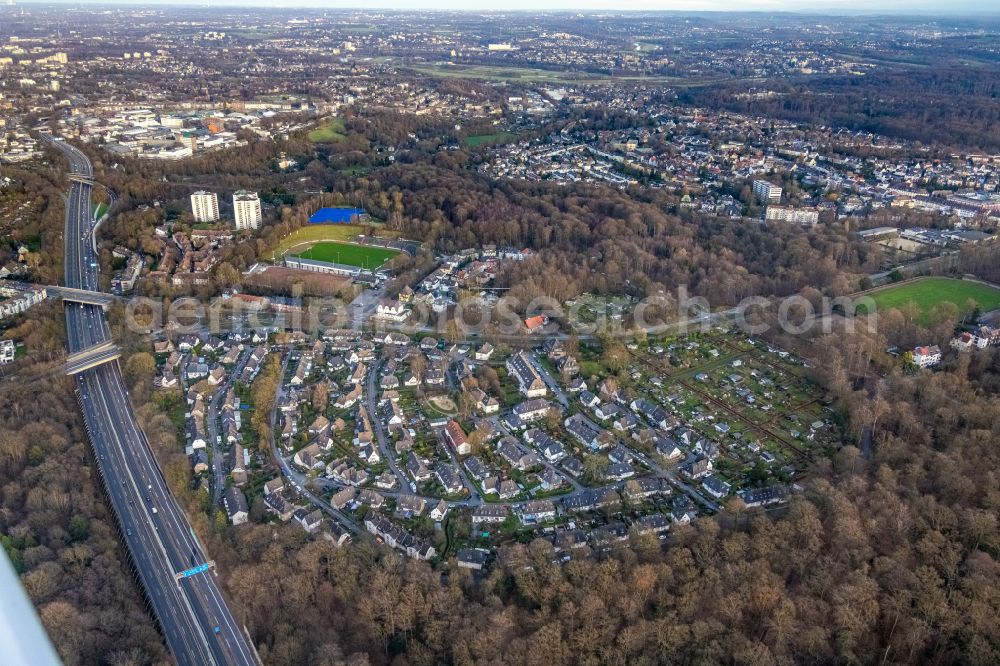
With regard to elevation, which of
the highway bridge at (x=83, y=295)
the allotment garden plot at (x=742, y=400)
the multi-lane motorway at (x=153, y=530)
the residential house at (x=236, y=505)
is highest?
the highway bridge at (x=83, y=295)

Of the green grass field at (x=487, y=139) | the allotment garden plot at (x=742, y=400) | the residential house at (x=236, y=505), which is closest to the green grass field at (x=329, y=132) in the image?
the green grass field at (x=487, y=139)

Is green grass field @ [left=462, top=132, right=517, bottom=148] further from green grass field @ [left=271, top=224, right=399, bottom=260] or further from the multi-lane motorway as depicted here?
the multi-lane motorway

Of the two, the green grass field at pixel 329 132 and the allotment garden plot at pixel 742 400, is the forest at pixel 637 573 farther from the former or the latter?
the green grass field at pixel 329 132

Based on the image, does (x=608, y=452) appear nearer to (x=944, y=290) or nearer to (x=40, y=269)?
(x=944, y=290)

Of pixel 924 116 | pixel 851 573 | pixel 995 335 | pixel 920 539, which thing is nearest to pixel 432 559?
pixel 851 573

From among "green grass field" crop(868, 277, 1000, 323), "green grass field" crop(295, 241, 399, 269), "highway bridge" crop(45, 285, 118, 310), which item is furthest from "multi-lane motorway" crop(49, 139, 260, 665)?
"green grass field" crop(868, 277, 1000, 323)

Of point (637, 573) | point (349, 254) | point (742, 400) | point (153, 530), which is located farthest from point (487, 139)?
point (637, 573)

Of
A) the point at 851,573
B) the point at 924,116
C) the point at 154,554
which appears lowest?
the point at 154,554
